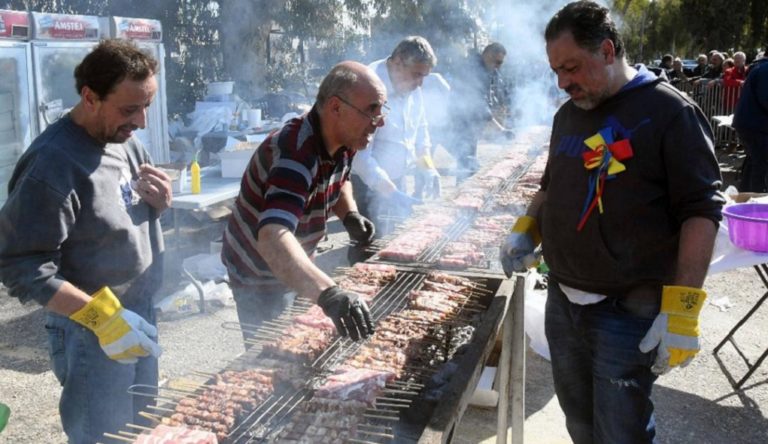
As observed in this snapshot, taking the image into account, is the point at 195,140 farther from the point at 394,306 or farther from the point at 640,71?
the point at 640,71

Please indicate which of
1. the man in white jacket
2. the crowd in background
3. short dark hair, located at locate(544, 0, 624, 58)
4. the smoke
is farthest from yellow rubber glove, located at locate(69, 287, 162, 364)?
the smoke

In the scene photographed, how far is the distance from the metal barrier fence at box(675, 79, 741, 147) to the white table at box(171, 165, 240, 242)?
1265 centimetres

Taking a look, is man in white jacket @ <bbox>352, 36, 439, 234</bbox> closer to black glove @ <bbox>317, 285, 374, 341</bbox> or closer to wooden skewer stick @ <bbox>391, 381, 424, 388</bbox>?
wooden skewer stick @ <bbox>391, 381, 424, 388</bbox>

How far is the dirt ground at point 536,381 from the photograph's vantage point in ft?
14.8

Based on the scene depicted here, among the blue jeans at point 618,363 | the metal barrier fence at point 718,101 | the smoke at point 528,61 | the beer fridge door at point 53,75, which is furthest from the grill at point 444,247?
the metal barrier fence at point 718,101

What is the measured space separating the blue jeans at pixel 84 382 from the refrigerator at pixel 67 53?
472 centimetres

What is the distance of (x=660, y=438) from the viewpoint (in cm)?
445

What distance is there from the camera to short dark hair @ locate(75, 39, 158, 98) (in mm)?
2723

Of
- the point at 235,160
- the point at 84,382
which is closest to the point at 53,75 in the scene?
the point at 235,160

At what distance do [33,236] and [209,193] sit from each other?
14.5 feet

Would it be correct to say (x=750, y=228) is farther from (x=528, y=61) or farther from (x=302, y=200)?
(x=528, y=61)

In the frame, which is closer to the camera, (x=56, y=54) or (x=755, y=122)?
(x=56, y=54)

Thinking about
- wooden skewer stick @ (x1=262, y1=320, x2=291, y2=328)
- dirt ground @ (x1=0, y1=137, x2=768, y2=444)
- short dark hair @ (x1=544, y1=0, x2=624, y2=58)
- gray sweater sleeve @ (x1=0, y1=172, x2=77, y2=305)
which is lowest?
dirt ground @ (x1=0, y1=137, x2=768, y2=444)

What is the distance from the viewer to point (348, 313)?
2555 mm
